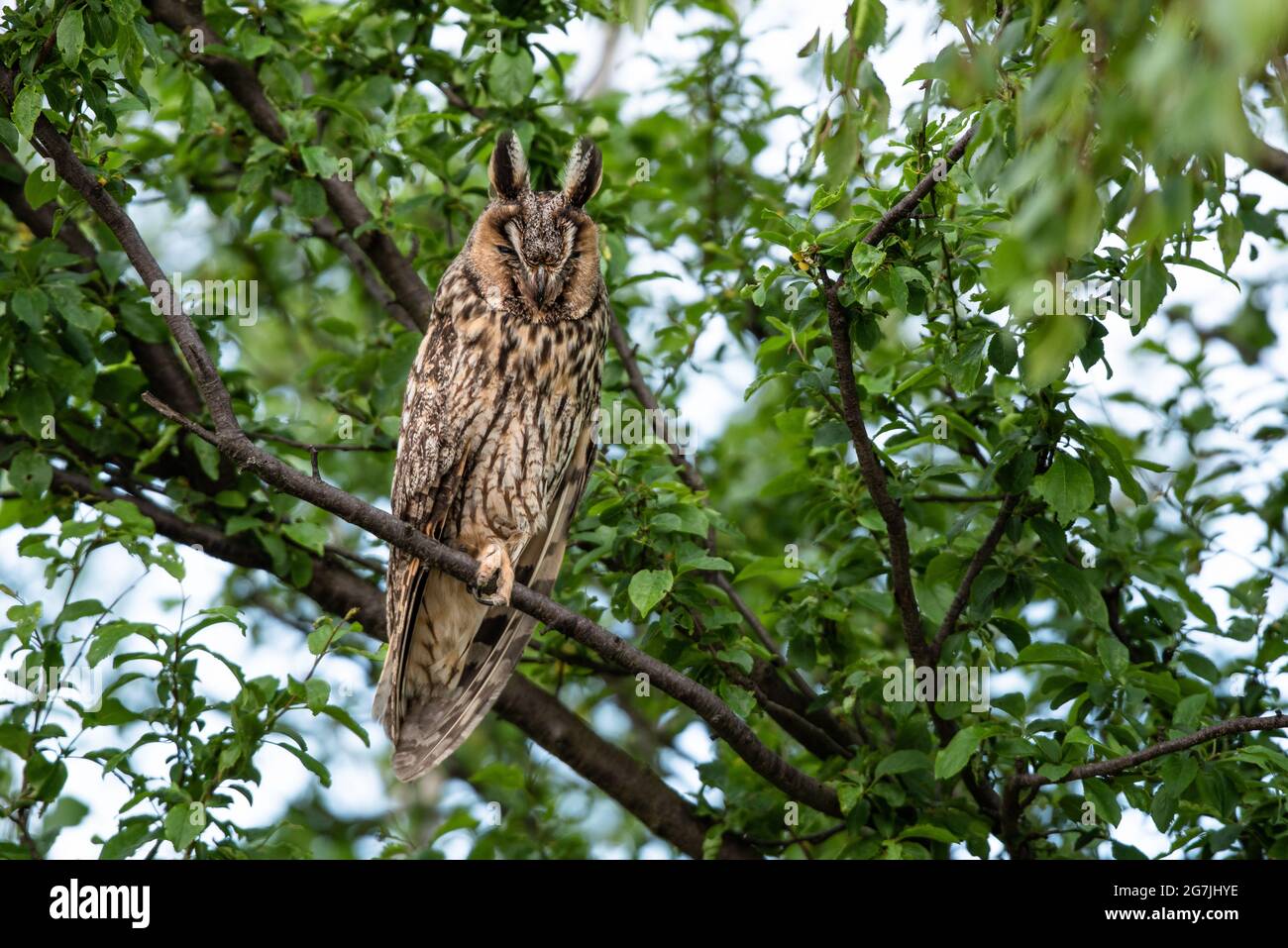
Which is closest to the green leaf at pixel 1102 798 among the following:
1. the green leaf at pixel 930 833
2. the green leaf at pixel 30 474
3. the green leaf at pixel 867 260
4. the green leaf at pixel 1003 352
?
the green leaf at pixel 930 833

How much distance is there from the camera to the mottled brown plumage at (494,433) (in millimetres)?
4535

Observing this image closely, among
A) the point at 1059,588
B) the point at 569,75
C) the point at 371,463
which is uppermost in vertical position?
the point at 569,75

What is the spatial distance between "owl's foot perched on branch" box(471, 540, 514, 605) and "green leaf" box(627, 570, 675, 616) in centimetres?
37

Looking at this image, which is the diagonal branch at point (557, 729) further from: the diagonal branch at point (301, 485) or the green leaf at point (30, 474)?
the diagonal branch at point (301, 485)

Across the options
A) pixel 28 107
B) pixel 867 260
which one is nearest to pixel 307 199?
pixel 28 107

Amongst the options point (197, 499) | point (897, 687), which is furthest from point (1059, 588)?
point (197, 499)

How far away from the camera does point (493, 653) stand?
4582mm

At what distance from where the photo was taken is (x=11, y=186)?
4855 millimetres

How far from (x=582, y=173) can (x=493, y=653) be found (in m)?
1.77

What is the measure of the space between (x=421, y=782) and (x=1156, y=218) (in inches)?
316

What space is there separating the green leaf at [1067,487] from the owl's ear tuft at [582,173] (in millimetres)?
1992

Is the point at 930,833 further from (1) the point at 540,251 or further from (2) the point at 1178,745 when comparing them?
(1) the point at 540,251

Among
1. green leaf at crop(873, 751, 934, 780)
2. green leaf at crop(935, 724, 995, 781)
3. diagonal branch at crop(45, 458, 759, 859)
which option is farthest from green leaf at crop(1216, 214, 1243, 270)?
diagonal branch at crop(45, 458, 759, 859)
